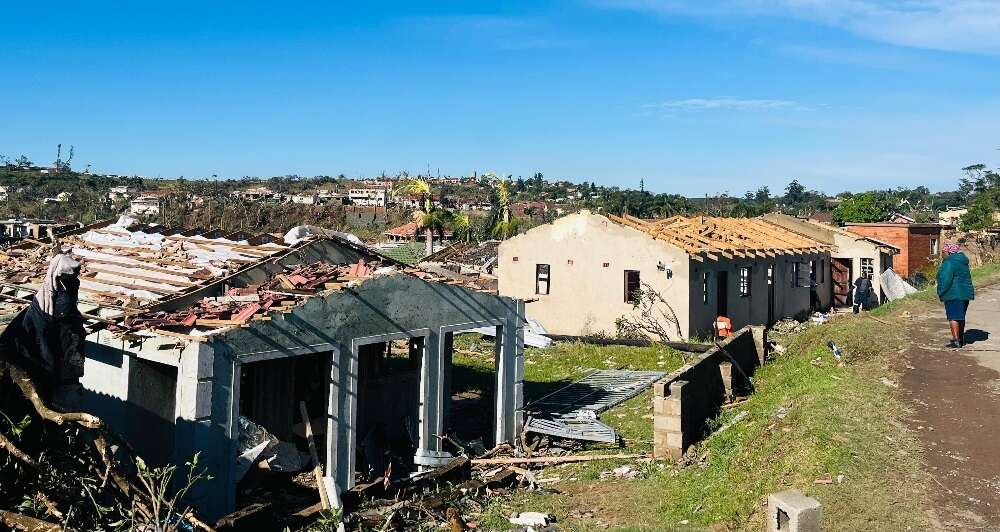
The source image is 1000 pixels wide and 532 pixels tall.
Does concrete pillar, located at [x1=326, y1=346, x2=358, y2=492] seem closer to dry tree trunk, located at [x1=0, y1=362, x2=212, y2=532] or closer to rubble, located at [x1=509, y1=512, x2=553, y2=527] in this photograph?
rubble, located at [x1=509, y1=512, x2=553, y2=527]

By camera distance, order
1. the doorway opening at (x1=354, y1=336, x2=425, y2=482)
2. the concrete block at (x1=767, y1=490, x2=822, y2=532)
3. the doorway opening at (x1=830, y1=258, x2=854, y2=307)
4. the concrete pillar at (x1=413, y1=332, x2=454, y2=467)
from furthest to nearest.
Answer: the doorway opening at (x1=830, y1=258, x2=854, y2=307) < the doorway opening at (x1=354, y1=336, x2=425, y2=482) < the concrete pillar at (x1=413, y1=332, x2=454, y2=467) < the concrete block at (x1=767, y1=490, x2=822, y2=532)

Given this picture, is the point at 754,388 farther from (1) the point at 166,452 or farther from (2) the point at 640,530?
(1) the point at 166,452

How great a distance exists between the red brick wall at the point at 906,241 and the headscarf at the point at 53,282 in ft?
121

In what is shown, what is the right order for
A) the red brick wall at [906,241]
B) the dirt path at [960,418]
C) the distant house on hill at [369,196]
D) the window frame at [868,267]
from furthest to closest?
the distant house on hill at [369,196] → the red brick wall at [906,241] → the window frame at [868,267] → the dirt path at [960,418]

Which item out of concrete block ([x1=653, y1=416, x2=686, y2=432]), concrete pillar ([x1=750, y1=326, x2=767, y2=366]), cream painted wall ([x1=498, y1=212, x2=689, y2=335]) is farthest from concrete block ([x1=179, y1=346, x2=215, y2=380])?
cream painted wall ([x1=498, y1=212, x2=689, y2=335])

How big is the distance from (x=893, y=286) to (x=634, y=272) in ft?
43.1

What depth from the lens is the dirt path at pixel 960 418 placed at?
840 centimetres

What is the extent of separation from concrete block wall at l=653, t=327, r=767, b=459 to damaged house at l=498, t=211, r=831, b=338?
18.0 feet

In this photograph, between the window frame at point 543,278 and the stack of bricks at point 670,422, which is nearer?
the stack of bricks at point 670,422

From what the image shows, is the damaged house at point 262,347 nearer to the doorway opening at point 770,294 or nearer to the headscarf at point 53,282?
the headscarf at point 53,282

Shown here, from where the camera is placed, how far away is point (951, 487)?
885 centimetres

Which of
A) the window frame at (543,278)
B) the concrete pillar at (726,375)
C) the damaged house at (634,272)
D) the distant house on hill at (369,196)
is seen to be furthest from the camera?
the distant house on hill at (369,196)

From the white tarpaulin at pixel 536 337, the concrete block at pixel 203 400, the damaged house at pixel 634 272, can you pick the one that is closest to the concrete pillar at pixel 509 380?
the concrete block at pixel 203 400

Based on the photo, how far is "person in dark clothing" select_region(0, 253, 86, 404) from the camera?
850cm
